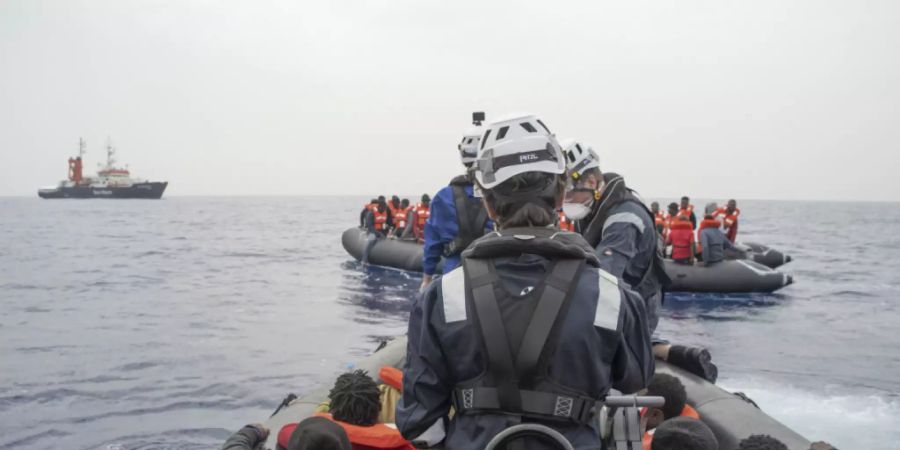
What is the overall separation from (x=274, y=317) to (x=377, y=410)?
1012 cm

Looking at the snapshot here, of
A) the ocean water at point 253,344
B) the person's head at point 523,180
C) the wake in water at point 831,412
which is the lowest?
the ocean water at point 253,344

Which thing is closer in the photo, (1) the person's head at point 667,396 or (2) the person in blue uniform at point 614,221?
(1) the person's head at point 667,396

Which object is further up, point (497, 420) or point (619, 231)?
point (619, 231)

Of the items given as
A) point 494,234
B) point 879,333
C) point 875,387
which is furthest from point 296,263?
point 494,234

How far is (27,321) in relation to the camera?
13.3m

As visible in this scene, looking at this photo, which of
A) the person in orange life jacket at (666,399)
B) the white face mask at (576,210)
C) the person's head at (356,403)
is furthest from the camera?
the white face mask at (576,210)

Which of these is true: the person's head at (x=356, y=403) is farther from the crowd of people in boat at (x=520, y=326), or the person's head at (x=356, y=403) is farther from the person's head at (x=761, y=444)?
the person's head at (x=761, y=444)

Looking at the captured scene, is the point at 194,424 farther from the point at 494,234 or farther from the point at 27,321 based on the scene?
the point at 27,321

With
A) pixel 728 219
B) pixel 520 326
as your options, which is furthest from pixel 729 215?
pixel 520 326

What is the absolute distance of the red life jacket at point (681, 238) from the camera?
15.7 metres

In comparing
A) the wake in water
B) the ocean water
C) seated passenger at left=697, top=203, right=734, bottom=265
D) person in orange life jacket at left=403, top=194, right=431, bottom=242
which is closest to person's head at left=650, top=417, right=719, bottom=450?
the ocean water

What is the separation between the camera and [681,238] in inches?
627

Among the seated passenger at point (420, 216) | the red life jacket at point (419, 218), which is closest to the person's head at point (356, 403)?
the seated passenger at point (420, 216)

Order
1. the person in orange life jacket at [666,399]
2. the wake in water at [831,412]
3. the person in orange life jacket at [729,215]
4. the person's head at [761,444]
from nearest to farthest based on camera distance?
the person's head at [761,444] → the person in orange life jacket at [666,399] → the wake in water at [831,412] → the person in orange life jacket at [729,215]
